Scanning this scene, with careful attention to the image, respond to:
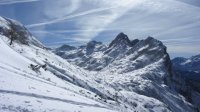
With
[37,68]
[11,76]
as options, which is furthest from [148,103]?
[11,76]

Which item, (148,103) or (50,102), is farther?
(148,103)

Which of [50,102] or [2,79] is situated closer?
[50,102]

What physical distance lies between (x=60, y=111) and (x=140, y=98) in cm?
15271

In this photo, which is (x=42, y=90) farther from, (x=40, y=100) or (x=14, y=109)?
(x=14, y=109)

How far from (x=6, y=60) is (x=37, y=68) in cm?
762

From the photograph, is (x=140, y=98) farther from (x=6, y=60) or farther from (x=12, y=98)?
(x=12, y=98)

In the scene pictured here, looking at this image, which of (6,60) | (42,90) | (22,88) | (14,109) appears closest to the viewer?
(14,109)

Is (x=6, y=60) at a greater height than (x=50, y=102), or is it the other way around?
(x=6, y=60)

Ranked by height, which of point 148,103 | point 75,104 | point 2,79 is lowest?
point 148,103

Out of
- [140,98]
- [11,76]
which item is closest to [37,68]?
[11,76]

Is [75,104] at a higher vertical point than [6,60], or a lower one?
lower

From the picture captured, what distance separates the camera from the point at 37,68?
4094cm

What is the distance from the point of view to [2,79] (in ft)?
77.4

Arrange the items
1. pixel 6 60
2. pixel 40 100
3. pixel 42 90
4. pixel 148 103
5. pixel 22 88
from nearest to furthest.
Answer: pixel 40 100 → pixel 22 88 → pixel 42 90 → pixel 6 60 → pixel 148 103
